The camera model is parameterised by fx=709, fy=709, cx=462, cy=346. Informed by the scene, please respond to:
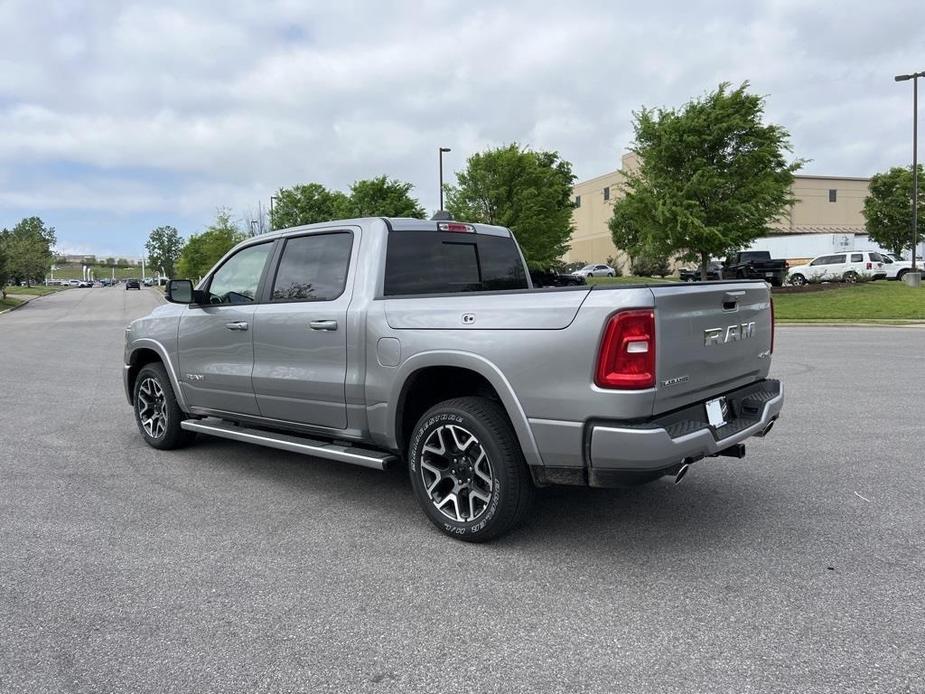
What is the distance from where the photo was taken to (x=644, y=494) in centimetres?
485

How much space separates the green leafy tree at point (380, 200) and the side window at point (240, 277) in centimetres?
3553

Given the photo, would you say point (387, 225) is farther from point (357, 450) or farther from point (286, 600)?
point (286, 600)

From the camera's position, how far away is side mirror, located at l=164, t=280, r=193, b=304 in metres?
5.55

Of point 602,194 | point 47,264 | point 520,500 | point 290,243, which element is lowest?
point 520,500

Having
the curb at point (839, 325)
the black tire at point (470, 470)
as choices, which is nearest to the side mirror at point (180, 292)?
the black tire at point (470, 470)

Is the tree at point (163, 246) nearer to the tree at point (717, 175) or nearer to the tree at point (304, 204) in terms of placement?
the tree at point (304, 204)

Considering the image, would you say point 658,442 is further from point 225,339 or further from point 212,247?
point 212,247

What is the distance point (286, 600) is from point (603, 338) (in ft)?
6.37

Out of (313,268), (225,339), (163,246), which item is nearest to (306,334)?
(313,268)

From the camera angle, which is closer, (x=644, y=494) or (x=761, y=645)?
(x=761, y=645)

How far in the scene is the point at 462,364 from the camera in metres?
3.87

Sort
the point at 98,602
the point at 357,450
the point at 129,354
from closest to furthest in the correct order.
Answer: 1. the point at 98,602
2. the point at 357,450
3. the point at 129,354

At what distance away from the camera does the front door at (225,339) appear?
5309 millimetres

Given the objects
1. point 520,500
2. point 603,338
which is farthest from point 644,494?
point 603,338
